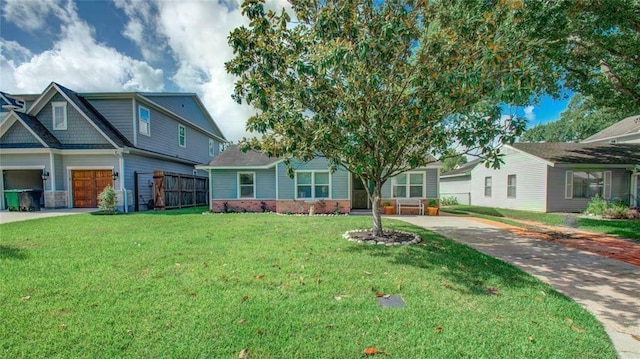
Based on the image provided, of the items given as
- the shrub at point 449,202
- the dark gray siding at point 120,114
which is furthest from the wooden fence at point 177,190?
the shrub at point 449,202

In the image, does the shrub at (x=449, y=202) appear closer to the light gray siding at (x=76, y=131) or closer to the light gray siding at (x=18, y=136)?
the light gray siding at (x=76, y=131)

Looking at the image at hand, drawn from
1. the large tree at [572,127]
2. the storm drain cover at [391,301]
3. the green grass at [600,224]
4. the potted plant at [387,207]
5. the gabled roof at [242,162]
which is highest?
the large tree at [572,127]

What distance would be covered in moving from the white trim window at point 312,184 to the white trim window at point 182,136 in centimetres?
1014

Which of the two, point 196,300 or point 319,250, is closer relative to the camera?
point 196,300

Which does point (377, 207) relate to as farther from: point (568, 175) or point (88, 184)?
point (88, 184)

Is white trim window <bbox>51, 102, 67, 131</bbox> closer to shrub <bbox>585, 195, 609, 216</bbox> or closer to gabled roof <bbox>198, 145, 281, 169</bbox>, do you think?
gabled roof <bbox>198, 145, 281, 169</bbox>

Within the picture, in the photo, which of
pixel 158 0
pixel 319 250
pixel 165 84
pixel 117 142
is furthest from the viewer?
pixel 165 84

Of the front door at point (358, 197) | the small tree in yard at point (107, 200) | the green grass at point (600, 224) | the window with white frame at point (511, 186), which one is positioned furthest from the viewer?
the window with white frame at point (511, 186)

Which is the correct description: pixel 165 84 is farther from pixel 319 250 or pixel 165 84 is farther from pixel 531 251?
pixel 531 251

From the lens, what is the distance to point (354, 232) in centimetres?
802

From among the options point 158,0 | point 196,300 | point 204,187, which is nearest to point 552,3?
point 196,300

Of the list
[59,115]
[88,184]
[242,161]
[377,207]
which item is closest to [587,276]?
[377,207]

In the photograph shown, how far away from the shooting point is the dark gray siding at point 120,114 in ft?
49.6

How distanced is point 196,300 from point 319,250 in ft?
9.78
